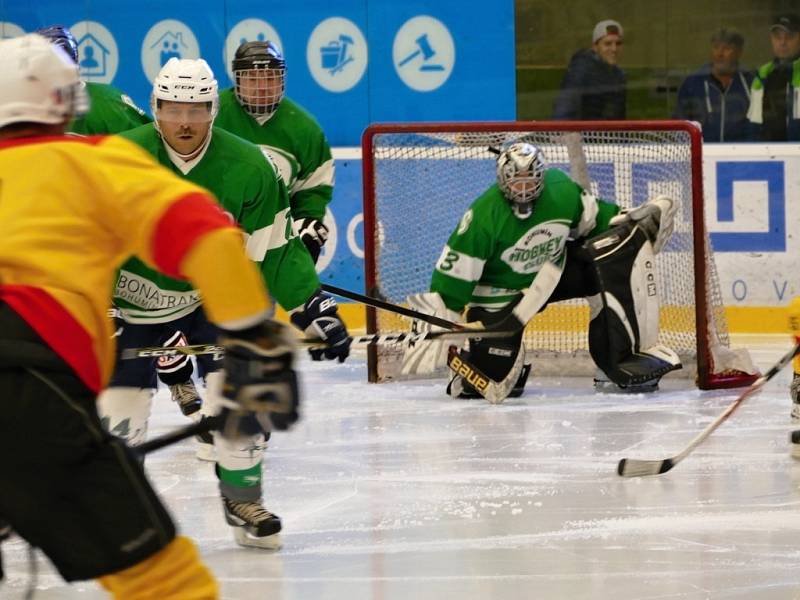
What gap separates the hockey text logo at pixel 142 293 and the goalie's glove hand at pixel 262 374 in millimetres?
1530

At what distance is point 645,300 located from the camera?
219 inches

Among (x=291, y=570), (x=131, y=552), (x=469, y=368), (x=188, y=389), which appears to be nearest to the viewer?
(x=131, y=552)

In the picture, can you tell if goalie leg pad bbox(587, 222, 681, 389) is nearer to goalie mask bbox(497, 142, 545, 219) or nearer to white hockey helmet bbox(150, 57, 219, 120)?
goalie mask bbox(497, 142, 545, 219)

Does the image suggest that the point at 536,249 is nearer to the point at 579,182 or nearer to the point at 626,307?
the point at 626,307

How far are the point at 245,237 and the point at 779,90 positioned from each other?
164 inches

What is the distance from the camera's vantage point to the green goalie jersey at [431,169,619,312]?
212 inches

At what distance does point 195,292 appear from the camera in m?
3.45

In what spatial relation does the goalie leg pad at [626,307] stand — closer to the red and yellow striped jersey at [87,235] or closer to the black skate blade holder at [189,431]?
the black skate blade holder at [189,431]

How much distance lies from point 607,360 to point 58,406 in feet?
12.6

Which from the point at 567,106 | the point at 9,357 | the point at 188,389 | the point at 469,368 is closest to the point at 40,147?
the point at 9,357

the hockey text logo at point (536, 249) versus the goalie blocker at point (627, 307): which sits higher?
the hockey text logo at point (536, 249)

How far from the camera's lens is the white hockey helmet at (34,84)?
1948 mm

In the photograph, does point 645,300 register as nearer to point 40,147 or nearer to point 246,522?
point 246,522

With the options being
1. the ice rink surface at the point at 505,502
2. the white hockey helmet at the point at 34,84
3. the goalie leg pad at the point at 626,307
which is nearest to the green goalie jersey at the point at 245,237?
the ice rink surface at the point at 505,502
